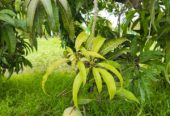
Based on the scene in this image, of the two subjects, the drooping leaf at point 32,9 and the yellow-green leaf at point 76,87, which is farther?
the drooping leaf at point 32,9

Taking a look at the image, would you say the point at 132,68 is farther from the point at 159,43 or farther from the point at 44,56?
the point at 44,56

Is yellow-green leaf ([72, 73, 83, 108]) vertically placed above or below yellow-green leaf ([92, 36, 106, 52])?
below

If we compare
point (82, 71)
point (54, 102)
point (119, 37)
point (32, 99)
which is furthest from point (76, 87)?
point (32, 99)

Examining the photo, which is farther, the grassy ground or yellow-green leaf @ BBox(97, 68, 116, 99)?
the grassy ground

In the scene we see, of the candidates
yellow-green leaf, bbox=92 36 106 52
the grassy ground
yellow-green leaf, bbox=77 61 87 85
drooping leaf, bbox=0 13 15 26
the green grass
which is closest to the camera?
yellow-green leaf, bbox=77 61 87 85

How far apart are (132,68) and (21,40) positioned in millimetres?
1369

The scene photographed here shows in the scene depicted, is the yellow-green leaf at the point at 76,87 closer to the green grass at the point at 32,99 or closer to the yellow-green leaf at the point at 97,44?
the yellow-green leaf at the point at 97,44

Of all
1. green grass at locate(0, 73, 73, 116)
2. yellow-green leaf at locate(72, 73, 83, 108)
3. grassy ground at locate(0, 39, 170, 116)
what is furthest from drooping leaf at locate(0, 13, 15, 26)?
green grass at locate(0, 73, 73, 116)

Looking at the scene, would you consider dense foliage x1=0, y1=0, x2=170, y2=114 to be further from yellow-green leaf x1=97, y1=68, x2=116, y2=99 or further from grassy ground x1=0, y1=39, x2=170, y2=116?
grassy ground x1=0, y1=39, x2=170, y2=116

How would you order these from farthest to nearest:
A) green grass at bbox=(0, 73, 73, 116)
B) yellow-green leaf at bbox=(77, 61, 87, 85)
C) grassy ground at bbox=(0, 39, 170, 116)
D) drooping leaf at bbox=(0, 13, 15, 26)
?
green grass at bbox=(0, 73, 73, 116) → grassy ground at bbox=(0, 39, 170, 116) → drooping leaf at bbox=(0, 13, 15, 26) → yellow-green leaf at bbox=(77, 61, 87, 85)

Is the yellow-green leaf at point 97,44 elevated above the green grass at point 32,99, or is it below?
above

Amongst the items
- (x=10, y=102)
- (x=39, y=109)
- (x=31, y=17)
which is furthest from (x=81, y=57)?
(x=10, y=102)

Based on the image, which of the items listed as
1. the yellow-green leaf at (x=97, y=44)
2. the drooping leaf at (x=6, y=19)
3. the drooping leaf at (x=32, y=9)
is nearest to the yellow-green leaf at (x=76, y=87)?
Answer: the yellow-green leaf at (x=97, y=44)

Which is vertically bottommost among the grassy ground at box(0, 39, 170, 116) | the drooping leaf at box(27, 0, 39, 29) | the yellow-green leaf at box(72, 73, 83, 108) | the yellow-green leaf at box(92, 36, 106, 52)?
the grassy ground at box(0, 39, 170, 116)
